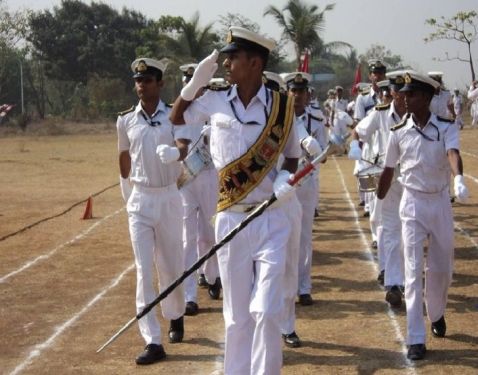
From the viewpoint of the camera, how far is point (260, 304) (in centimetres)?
536

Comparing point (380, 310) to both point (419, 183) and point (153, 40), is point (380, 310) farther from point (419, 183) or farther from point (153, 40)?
point (153, 40)

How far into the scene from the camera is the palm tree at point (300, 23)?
129 ft

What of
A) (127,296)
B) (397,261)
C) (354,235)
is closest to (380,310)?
(397,261)

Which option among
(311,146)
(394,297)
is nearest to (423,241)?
(311,146)

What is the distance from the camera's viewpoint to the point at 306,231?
908 centimetres

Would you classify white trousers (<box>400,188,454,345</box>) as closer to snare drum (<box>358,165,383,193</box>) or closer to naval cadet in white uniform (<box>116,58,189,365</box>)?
snare drum (<box>358,165,383,193</box>)

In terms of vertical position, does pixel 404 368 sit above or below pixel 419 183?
below

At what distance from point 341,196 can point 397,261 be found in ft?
32.3

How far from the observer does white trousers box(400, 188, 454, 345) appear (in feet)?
23.5

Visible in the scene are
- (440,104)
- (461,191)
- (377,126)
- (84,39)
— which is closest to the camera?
(461,191)

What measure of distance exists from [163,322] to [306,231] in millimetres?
1800

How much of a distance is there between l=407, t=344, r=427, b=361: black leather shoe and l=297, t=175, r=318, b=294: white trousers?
211 centimetres

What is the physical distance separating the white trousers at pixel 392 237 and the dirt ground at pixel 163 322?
12.5 inches

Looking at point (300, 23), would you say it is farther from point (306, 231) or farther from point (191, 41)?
point (306, 231)
